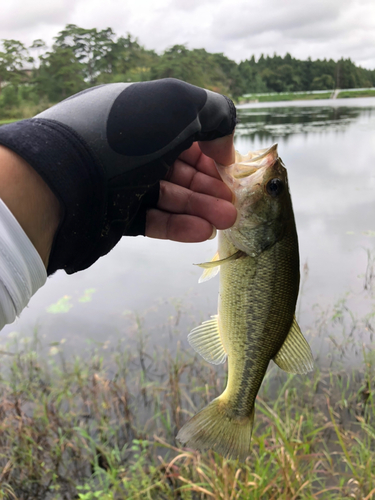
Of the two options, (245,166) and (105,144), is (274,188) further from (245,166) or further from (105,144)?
(105,144)

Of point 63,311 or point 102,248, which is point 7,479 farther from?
point 63,311

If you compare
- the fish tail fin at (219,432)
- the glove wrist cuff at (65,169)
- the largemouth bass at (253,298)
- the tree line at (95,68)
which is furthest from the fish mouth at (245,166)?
the tree line at (95,68)

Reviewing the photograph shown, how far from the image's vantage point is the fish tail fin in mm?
1868

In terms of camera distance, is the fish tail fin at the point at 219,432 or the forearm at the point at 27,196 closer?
the forearm at the point at 27,196

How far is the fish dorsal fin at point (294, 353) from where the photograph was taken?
1939 mm

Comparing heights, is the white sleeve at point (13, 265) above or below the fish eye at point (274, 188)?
below

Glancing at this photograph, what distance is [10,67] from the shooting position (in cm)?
2953

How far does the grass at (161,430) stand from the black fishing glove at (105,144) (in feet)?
6.60

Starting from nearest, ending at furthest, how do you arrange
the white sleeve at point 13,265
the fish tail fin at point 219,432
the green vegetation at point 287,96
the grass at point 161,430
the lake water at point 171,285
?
the white sleeve at point 13,265 → the fish tail fin at point 219,432 → the grass at point 161,430 → the lake water at point 171,285 → the green vegetation at point 287,96

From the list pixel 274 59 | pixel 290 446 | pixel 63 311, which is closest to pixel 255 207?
pixel 290 446

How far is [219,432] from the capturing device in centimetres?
192

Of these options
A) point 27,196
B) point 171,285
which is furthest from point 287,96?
point 27,196

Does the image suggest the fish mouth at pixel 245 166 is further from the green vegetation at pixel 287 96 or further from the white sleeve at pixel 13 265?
the green vegetation at pixel 287 96

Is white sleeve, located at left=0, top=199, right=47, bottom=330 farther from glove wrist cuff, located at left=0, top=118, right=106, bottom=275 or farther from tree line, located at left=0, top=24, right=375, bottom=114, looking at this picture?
tree line, located at left=0, top=24, right=375, bottom=114
